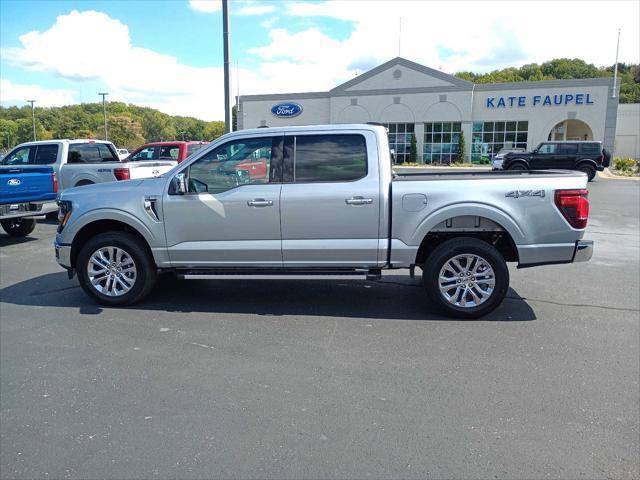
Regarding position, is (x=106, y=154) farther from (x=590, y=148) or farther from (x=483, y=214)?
(x=590, y=148)

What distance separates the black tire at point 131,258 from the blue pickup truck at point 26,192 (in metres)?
4.61

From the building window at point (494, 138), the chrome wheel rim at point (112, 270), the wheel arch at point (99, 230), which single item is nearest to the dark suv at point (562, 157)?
the building window at point (494, 138)

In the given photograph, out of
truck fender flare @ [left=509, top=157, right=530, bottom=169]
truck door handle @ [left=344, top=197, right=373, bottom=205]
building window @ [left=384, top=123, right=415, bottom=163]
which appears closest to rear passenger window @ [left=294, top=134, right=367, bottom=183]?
truck door handle @ [left=344, top=197, right=373, bottom=205]

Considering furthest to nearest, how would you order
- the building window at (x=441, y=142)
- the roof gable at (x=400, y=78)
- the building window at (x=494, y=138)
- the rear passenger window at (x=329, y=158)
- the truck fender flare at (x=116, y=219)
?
1. the building window at (x=441, y=142)
2. the roof gable at (x=400, y=78)
3. the building window at (x=494, y=138)
4. the truck fender flare at (x=116, y=219)
5. the rear passenger window at (x=329, y=158)

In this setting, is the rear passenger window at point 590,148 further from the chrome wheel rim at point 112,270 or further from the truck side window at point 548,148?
the chrome wheel rim at point 112,270

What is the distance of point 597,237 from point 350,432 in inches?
372

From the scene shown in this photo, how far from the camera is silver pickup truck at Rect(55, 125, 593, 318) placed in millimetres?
5504

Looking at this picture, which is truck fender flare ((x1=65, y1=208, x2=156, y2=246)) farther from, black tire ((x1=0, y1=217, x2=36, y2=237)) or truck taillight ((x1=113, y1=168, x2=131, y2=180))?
truck taillight ((x1=113, y1=168, x2=131, y2=180))

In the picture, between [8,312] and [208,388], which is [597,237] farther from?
[8,312]

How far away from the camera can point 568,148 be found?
2756cm

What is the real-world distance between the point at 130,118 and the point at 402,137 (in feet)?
252

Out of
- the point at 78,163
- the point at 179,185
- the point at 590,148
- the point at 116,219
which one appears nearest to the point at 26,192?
the point at 78,163

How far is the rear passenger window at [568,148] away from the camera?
2747 centimetres

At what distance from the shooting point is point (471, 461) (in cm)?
308
